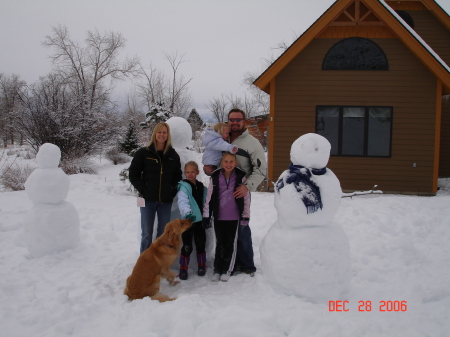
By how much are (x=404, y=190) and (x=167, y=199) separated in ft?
26.6

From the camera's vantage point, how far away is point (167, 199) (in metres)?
4.15

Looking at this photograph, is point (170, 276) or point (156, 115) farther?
point (156, 115)

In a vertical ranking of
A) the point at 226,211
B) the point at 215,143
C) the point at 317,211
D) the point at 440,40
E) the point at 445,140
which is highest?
the point at 440,40

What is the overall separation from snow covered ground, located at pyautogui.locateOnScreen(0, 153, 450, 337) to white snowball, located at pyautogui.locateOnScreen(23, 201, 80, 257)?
137mm

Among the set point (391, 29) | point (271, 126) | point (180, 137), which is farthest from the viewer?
point (271, 126)

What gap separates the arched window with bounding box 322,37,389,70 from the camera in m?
9.40

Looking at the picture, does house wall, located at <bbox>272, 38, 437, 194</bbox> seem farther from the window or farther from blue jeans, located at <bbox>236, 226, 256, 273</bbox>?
blue jeans, located at <bbox>236, 226, 256, 273</bbox>

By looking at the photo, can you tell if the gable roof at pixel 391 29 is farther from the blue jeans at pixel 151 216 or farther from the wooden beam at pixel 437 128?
the blue jeans at pixel 151 216

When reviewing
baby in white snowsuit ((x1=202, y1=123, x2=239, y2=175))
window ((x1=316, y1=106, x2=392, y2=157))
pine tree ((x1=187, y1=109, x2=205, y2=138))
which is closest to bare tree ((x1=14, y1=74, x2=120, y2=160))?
window ((x1=316, y1=106, x2=392, y2=157))

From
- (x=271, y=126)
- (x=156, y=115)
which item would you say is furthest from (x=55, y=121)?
(x=271, y=126)

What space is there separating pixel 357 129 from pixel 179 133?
6866 mm

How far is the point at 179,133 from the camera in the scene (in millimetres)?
4539

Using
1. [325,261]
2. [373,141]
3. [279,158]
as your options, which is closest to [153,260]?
[325,261]

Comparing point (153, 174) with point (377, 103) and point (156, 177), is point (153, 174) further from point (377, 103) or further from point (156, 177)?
point (377, 103)
